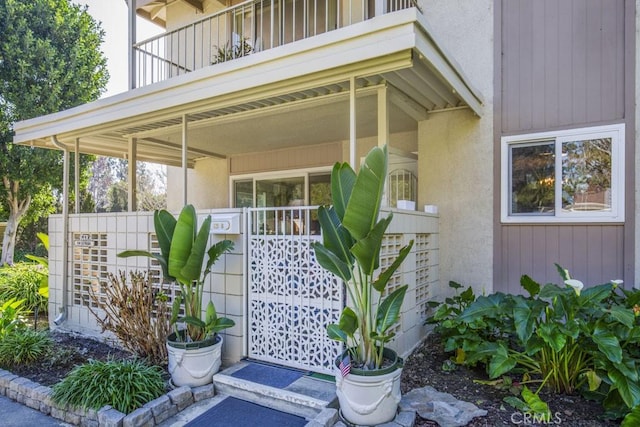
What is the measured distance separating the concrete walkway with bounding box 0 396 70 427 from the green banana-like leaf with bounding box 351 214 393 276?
10.6 feet

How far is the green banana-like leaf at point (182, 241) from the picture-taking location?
3.84 m

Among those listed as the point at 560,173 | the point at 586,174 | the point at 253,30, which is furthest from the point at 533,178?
the point at 253,30

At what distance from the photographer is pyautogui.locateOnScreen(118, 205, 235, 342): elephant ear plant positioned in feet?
12.6

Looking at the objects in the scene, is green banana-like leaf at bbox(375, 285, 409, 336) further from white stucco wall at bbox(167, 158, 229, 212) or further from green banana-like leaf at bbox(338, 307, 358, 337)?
white stucco wall at bbox(167, 158, 229, 212)

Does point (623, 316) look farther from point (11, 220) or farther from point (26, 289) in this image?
point (11, 220)

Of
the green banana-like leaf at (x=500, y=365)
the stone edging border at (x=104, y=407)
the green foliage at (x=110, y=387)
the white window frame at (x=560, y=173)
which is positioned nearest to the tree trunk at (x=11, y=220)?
the stone edging border at (x=104, y=407)

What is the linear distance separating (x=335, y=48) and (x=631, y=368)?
3.67 meters

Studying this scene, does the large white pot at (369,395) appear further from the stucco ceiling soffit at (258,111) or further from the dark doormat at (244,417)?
the stucco ceiling soffit at (258,111)

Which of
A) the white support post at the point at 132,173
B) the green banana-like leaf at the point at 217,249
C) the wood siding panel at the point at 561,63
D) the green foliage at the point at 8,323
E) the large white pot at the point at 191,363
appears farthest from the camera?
the white support post at the point at 132,173

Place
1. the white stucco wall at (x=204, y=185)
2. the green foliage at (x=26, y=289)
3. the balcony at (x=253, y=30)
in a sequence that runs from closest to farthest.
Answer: the balcony at (x=253, y=30), the green foliage at (x=26, y=289), the white stucco wall at (x=204, y=185)

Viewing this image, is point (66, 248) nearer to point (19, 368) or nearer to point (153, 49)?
point (19, 368)

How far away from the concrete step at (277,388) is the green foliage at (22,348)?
2506 mm

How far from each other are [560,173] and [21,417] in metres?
6.61

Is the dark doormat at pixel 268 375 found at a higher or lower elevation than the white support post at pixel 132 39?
lower
